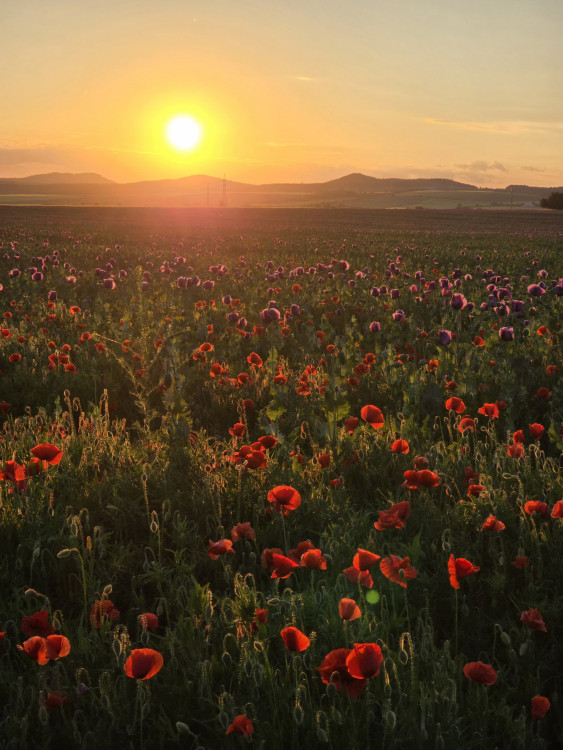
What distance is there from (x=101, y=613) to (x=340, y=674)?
3.45 ft

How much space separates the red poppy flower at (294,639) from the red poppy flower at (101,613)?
0.88 m

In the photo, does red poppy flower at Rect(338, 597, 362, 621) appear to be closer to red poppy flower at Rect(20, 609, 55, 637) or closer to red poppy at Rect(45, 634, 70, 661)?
red poppy at Rect(45, 634, 70, 661)

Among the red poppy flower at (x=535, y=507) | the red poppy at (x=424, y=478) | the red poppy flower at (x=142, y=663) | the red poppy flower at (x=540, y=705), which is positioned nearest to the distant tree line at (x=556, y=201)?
the red poppy flower at (x=535, y=507)

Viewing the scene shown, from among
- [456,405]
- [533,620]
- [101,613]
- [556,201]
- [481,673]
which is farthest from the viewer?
[556,201]

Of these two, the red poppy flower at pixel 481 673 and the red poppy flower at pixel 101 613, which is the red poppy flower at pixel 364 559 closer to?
the red poppy flower at pixel 481 673

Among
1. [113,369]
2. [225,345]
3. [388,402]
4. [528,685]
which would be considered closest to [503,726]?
[528,685]

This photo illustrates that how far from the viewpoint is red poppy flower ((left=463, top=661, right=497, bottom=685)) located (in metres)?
1.55

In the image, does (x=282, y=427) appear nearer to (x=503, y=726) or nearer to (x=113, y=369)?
(x=113, y=369)

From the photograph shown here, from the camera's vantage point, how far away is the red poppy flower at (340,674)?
1.50m

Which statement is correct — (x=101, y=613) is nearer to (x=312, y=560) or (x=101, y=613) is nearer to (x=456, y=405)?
(x=312, y=560)

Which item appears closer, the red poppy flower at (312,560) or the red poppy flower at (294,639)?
the red poppy flower at (294,639)

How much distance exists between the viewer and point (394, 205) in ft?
431

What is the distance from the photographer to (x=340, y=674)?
4.99 ft

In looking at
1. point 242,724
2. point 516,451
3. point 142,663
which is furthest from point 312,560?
point 516,451
